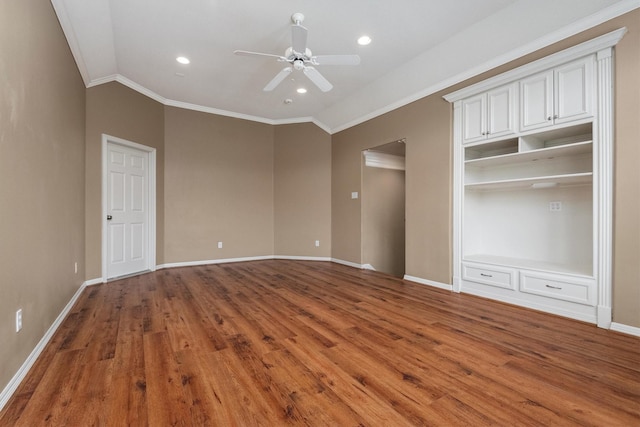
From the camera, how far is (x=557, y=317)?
2689 mm

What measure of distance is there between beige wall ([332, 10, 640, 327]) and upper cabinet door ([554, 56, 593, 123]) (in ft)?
0.60

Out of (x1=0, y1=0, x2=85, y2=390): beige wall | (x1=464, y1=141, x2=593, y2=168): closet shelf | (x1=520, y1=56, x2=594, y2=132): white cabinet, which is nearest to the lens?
(x1=0, y1=0, x2=85, y2=390): beige wall

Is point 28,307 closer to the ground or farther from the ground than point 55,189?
closer to the ground


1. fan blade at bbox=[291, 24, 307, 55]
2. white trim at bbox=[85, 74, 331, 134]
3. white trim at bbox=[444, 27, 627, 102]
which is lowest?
white trim at bbox=[444, 27, 627, 102]

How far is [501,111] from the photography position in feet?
10.3

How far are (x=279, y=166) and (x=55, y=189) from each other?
3975mm

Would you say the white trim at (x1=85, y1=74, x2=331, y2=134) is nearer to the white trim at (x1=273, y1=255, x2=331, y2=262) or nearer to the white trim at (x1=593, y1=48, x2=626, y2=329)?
the white trim at (x1=273, y1=255, x2=331, y2=262)

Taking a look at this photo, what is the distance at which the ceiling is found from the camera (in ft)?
8.87

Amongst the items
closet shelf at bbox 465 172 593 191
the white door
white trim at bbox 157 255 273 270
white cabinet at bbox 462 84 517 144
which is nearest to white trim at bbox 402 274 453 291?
closet shelf at bbox 465 172 593 191

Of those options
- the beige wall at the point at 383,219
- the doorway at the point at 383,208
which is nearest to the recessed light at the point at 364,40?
the doorway at the point at 383,208

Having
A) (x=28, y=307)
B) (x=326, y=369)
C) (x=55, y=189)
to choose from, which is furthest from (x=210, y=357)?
(x=55, y=189)

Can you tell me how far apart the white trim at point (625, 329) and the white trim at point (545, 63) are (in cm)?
230

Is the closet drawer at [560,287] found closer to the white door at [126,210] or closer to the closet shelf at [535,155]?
the closet shelf at [535,155]

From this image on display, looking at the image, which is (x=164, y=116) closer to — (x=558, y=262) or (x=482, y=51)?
(x=482, y=51)
